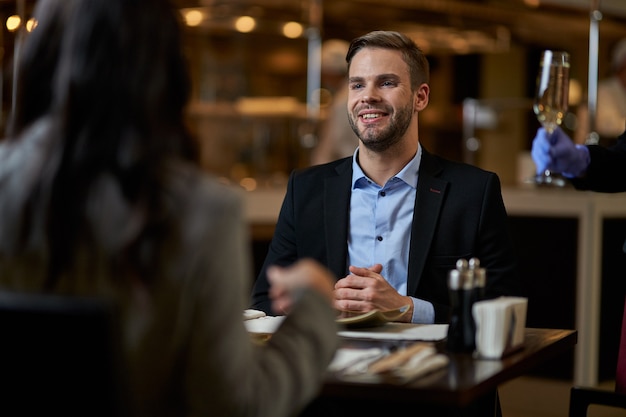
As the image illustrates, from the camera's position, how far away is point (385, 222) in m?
2.51

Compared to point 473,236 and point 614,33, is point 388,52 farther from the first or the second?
point 614,33

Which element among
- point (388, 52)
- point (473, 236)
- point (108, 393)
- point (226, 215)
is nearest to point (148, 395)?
point (108, 393)

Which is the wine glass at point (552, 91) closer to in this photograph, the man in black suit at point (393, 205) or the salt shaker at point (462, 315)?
the man in black suit at point (393, 205)

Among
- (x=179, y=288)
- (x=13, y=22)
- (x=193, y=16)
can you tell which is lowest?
(x=179, y=288)

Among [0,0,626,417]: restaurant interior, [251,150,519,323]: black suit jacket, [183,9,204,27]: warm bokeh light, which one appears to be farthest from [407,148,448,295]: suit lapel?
[183,9,204,27]: warm bokeh light

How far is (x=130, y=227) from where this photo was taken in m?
1.16

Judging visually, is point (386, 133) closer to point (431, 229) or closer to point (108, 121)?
point (431, 229)

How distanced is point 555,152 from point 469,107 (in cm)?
442

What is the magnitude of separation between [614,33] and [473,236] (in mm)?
7793

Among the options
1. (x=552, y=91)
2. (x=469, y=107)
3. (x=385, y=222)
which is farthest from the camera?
(x=469, y=107)

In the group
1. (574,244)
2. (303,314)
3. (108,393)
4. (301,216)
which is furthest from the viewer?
(574,244)

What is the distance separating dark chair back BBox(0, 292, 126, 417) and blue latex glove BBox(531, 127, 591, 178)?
1464mm

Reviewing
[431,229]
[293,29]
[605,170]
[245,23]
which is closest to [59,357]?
[431,229]

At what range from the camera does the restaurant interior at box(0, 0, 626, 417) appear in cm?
440
